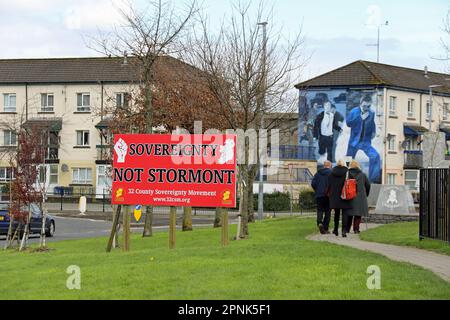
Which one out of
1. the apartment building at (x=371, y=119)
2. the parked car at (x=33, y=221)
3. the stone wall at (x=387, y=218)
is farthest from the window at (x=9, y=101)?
the stone wall at (x=387, y=218)

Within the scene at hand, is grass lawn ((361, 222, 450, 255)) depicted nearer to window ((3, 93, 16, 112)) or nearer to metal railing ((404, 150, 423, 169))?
metal railing ((404, 150, 423, 169))

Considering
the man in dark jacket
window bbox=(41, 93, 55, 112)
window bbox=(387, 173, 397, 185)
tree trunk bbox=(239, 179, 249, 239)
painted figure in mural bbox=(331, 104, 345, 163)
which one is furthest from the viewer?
window bbox=(41, 93, 55, 112)

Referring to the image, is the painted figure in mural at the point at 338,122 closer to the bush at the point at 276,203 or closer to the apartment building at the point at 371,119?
the apartment building at the point at 371,119

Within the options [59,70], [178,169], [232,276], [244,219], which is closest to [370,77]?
[59,70]

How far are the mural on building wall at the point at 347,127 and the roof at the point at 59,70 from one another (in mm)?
15619

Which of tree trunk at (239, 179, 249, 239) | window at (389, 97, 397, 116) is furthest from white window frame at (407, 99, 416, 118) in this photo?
tree trunk at (239, 179, 249, 239)

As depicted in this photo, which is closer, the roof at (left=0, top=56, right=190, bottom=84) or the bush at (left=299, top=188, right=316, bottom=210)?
the bush at (left=299, top=188, right=316, bottom=210)

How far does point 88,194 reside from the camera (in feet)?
212

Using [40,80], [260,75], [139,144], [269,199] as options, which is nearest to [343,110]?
[269,199]

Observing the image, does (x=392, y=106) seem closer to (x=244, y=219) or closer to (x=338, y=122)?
(x=338, y=122)

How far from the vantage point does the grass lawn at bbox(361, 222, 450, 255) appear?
53.9ft

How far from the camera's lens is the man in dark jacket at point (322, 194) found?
1958cm

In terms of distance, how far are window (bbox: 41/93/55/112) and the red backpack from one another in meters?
54.0

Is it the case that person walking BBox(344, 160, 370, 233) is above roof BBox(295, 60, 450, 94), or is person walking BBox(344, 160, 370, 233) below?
below
